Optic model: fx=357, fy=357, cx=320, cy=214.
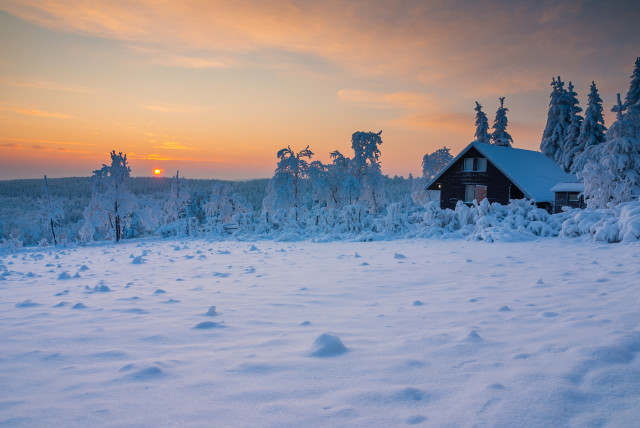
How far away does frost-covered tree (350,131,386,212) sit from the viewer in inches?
1436

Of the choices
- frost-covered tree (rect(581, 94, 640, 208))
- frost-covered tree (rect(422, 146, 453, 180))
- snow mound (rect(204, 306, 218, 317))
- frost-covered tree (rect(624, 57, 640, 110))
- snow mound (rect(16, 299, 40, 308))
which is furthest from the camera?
frost-covered tree (rect(422, 146, 453, 180))

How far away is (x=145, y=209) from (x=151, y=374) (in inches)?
913

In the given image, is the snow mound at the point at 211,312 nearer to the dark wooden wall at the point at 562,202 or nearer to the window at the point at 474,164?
the dark wooden wall at the point at 562,202

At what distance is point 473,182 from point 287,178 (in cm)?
1576

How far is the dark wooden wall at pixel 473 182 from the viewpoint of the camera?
1001 inches

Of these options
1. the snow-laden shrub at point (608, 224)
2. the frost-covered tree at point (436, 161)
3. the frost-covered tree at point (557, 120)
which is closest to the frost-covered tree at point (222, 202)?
the frost-covered tree at point (436, 161)

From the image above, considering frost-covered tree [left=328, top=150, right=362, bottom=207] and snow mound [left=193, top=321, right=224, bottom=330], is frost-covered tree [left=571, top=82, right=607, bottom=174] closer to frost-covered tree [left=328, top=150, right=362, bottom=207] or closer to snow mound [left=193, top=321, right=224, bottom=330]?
frost-covered tree [left=328, top=150, right=362, bottom=207]

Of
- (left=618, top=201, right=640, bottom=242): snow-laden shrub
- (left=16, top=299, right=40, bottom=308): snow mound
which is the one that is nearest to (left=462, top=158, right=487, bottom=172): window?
(left=618, top=201, right=640, bottom=242): snow-laden shrub

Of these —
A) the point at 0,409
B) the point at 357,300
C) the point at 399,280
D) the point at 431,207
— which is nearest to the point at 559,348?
the point at 357,300

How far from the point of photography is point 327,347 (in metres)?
2.77

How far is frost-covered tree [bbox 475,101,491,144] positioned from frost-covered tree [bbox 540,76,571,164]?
6.05m

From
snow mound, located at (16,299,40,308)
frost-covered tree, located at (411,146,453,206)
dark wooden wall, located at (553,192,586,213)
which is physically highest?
frost-covered tree, located at (411,146,453,206)

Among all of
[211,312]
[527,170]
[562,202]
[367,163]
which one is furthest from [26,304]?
[367,163]

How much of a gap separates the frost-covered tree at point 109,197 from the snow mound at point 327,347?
903 inches
